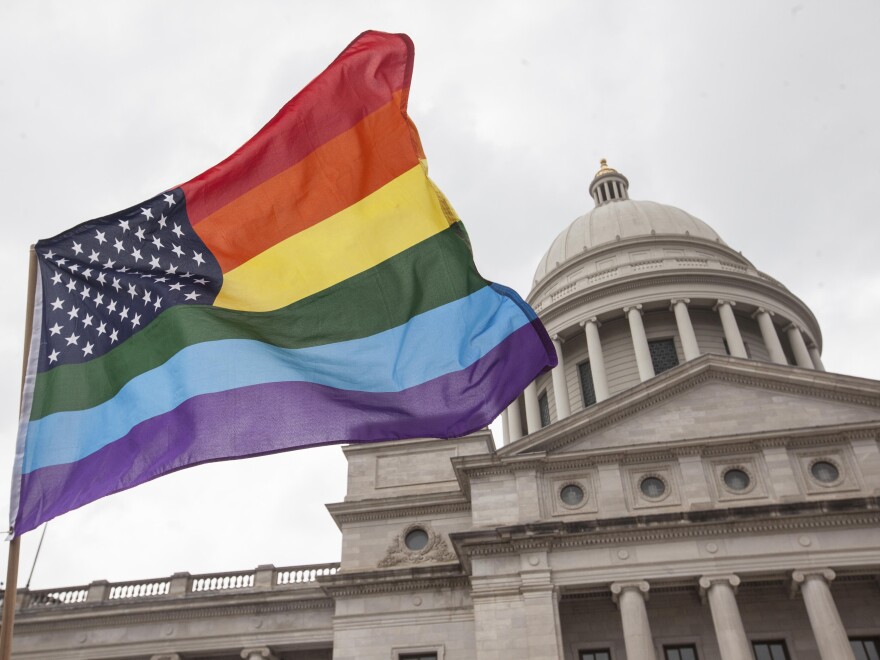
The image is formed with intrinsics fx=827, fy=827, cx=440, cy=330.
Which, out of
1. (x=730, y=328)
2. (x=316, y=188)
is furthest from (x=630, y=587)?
(x=730, y=328)

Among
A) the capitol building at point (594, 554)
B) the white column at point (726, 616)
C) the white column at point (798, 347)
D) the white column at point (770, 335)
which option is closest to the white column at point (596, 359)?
the white column at point (770, 335)

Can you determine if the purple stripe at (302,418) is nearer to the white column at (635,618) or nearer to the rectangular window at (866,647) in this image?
the white column at (635,618)

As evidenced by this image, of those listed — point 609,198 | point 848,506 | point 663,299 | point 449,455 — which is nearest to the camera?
point 848,506

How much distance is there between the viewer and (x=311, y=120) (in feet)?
40.8

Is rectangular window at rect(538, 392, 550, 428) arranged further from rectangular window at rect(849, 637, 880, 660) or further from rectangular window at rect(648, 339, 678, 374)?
rectangular window at rect(849, 637, 880, 660)

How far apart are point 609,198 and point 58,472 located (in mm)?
56813

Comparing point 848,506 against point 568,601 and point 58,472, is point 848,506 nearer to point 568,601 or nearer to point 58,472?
point 568,601

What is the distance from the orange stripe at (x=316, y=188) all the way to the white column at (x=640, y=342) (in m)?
32.9

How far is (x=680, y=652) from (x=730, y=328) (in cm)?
2408

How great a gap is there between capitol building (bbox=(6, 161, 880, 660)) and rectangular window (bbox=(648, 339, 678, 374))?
16.2m

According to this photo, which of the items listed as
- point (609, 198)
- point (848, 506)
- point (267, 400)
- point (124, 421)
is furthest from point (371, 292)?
point (609, 198)

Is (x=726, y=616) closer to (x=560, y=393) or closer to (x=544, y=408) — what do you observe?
(x=560, y=393)

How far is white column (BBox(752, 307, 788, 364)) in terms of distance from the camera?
4597cm

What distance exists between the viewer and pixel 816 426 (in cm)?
2784
